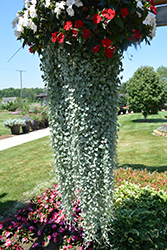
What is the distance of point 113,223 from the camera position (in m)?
2.47

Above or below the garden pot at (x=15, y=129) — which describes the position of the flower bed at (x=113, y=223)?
below

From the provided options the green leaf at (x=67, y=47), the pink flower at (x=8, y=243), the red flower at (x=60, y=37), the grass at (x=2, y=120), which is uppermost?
the red flower at (x=60, y=37)

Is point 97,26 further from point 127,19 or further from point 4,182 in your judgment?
point 4,182

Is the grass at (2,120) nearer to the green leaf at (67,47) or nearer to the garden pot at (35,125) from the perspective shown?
the garden pot at (35,125)

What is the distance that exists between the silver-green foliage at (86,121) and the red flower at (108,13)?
39 centimetres

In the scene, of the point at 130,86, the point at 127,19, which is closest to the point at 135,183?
the point at 127,19

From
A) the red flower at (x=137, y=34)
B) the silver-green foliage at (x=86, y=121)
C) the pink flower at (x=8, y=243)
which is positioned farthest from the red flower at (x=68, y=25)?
the pink flower at (x=8, y=243)

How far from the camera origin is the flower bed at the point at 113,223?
→ 2.45m

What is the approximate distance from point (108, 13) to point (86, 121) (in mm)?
988

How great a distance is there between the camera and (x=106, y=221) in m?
2.20

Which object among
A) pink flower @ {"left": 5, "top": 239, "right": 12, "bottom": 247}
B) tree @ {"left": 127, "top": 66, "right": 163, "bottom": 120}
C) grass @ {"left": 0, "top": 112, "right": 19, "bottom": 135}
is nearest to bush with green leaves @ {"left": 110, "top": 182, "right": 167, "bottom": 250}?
pink flower @ {"left": 5, "top": 239, "right": 12, "bottom": 247}

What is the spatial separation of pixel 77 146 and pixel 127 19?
51.2 inches

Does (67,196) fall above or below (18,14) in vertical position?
below

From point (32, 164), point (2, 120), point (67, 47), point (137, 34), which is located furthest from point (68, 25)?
point (2, 120)
